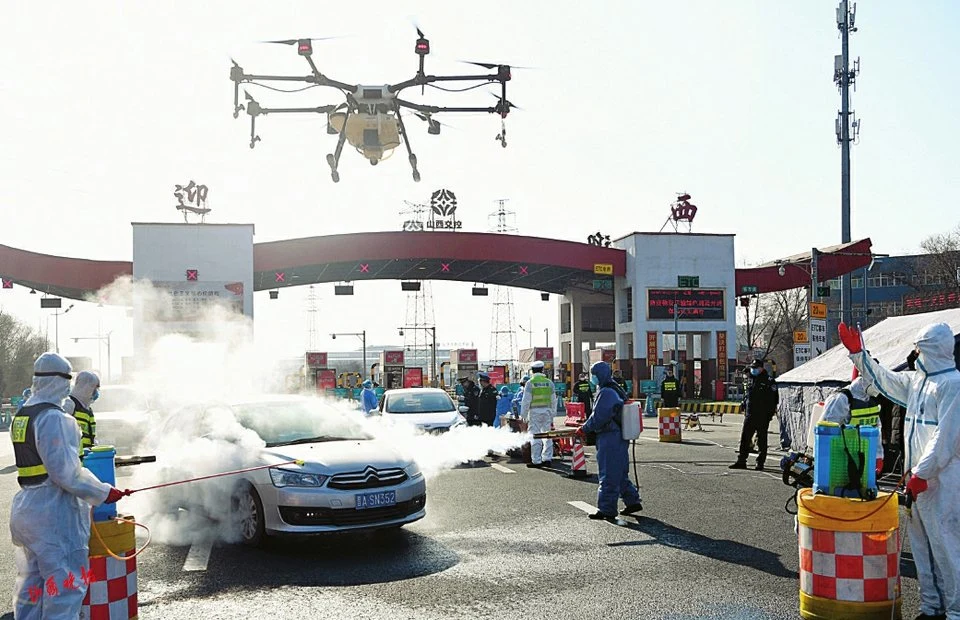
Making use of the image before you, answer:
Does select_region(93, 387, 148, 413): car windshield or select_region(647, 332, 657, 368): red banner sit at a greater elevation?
select_region(647, 332, 657, 368): red banner

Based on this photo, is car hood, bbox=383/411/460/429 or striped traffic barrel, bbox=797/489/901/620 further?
car hood, bbox=383/411/460/429

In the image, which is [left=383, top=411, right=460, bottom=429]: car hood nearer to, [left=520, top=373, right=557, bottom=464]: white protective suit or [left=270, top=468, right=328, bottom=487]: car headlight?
[left=520, top=373, right=557, bottom=464]: white protective suit

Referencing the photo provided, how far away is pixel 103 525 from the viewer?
5207mm

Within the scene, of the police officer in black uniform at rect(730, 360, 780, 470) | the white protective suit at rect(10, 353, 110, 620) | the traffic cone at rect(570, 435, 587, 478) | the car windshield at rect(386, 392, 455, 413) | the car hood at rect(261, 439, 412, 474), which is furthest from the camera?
the car windshield at rect(386, 392, 455, 413)

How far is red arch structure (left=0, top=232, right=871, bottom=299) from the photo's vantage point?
36688 millimetres

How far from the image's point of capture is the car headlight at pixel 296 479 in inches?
307

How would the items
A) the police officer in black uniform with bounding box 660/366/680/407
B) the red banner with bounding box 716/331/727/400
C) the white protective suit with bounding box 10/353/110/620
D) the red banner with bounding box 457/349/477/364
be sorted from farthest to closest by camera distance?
the red banner with bounding box 457/349/477/364 < the red banner with bounding box 716/331/727/400 < the police officer in black uniform with bounding box 660/366/680/407 < the white protective suit with bounding box 10/353/110/620

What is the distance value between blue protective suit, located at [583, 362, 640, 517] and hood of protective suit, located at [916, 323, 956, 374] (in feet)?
13.5

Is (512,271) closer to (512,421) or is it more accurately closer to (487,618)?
(512,421)

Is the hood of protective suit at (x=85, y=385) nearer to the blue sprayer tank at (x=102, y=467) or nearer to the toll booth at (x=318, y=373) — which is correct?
the blue sprayer tank at (x=102, y=467)

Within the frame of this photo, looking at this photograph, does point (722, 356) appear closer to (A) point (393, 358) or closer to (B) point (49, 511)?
(A) point (393, 358)

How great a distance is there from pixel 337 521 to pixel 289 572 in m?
0.70


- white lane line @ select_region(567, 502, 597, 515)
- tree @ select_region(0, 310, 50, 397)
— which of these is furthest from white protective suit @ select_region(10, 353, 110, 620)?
tree @ select_region(0, 310, 50, 397)

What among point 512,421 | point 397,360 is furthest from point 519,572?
point 397,360
